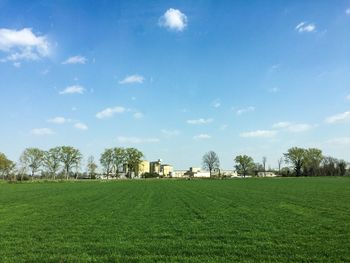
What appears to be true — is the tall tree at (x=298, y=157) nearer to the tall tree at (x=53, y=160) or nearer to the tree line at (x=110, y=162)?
the tree line at (x=110, y=162)

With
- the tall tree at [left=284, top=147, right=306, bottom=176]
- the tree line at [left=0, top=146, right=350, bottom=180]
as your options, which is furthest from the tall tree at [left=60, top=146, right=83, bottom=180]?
the tall tree at [left=284, top=147, right=306, bottom=176]

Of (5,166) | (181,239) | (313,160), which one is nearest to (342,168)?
(313,160)

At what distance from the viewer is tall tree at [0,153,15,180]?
144125mm

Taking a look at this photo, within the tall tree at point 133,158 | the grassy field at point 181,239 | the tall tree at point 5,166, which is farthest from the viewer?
the tall tree at point 133,158

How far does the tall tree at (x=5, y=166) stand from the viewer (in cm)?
14412

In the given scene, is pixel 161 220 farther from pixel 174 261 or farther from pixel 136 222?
pixel 174 261

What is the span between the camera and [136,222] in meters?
21.6

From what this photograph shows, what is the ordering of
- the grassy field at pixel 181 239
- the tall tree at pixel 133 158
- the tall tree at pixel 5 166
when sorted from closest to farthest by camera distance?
1. the grassy field at pixel 181 239
2. the tall tree at pixel 5 166
3. the tall tree at pixel 133 158

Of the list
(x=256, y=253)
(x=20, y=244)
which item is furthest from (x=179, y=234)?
(x=20, y=244)

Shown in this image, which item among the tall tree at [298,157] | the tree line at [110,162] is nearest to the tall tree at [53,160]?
the tree line at [110,162]

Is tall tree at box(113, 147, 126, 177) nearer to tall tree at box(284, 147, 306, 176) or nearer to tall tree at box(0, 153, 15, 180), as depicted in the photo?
tall tree at box(0, 153, 15, 180)

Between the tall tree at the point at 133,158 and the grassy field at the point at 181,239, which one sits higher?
the tall tree at the point at 133,158

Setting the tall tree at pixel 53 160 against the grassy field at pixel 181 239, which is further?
the tall tree at pixel 53 160

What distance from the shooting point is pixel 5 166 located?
145500mm
